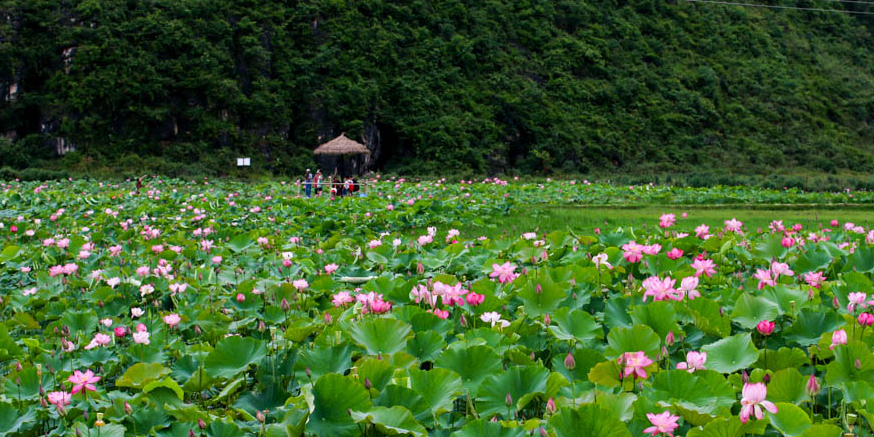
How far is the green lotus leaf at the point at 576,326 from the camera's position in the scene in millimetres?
1730

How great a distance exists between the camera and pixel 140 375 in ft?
5.62

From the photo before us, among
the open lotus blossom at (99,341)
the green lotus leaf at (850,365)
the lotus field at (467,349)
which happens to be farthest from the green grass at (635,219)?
the green lotus leaf at (850,365)

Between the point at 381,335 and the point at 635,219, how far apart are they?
783 centimetres

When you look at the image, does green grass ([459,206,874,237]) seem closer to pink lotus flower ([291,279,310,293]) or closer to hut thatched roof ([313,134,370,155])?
pink lotus flower ([291,279,310,293])

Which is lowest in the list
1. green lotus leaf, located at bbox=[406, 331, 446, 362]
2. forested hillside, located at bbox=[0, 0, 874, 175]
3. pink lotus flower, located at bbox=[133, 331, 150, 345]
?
pink lotus flower, located at bbox=[133, 331, 150, 345]

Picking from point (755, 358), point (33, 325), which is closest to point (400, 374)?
point (755, 358)

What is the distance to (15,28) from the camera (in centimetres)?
2394

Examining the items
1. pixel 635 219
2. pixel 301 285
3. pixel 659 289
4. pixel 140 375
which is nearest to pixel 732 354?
pixel 659 289

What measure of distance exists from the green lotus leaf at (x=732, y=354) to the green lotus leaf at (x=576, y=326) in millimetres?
282

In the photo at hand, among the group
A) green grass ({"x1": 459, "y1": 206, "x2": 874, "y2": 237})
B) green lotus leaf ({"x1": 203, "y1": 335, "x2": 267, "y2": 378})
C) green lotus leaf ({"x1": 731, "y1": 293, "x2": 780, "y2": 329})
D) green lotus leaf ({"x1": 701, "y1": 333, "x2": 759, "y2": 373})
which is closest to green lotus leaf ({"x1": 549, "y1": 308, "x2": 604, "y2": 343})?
green lotus leaf ({"x1": 701, "y1": 333, "x2": 759, "y2": 373})

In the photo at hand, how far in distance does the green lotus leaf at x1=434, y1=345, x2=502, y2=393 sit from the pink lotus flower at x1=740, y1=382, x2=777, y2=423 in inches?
21.4

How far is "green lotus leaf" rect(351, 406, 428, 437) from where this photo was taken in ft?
3.85

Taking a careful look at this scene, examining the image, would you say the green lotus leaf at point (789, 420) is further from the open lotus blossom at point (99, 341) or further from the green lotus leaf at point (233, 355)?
the open lotus blossom at point (99, 341)

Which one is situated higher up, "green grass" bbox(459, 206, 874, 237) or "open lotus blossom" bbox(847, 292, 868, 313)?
"open lotus blossom" bbox(847, 292, 868, 313)
